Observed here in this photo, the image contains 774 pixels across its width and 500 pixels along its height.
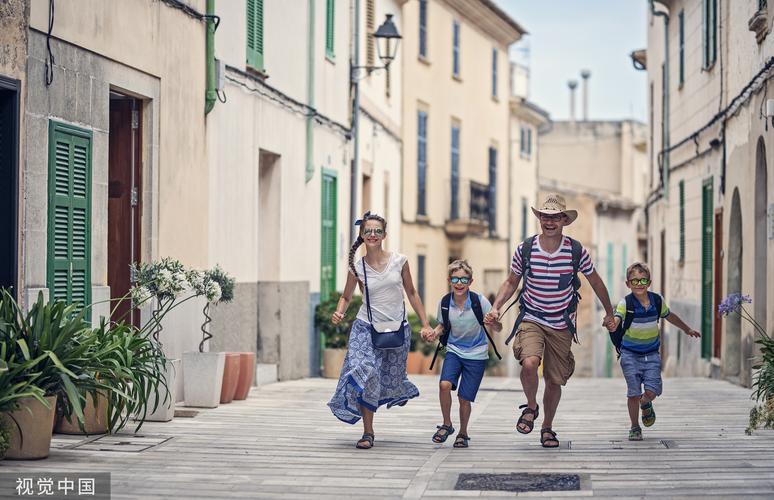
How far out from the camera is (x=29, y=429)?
9023 millimetres

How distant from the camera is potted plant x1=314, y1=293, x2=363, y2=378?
19.7 metres

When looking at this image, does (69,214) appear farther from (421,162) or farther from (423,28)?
(423,28)

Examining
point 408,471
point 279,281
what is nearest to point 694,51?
point 279,281

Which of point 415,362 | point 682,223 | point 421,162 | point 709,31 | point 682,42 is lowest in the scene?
point 415,362

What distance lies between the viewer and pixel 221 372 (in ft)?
43.0

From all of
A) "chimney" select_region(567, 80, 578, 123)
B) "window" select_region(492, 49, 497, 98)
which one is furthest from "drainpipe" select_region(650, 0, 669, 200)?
"chimney" select_region(567, 80, 578, 123)

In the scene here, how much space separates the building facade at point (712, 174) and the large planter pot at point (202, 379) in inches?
245

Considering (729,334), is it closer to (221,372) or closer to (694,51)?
(694,51)

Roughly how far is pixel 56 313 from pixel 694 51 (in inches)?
616

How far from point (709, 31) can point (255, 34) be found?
7.87 metres

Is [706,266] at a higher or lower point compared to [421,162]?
lower

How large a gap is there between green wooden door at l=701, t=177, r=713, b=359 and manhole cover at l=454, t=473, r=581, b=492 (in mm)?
13121

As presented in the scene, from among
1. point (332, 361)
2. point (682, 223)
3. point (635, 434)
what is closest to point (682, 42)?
point (682, 223)

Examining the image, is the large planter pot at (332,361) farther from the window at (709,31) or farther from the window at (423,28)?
the window at (423,28)
